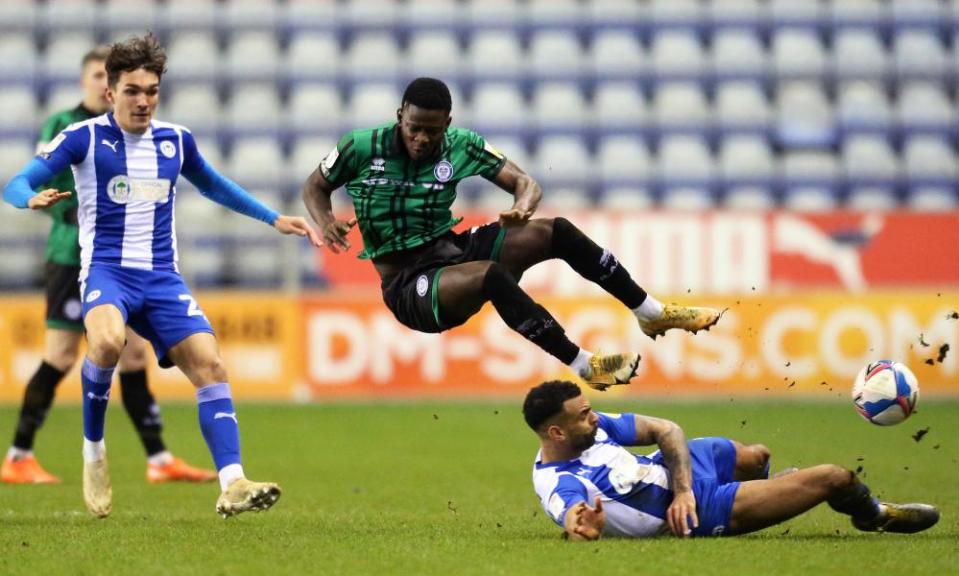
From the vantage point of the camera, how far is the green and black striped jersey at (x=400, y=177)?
7.02m

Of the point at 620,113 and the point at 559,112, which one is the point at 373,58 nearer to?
the point at 559,112

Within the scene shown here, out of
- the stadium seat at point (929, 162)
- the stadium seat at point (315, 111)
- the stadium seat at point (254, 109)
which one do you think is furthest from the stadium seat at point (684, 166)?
the stadium seat at point (254, 109)

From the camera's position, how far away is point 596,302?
14.5m

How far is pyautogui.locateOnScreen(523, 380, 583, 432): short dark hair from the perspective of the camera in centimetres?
599

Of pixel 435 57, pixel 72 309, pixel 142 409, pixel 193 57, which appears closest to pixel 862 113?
pixel 435 57

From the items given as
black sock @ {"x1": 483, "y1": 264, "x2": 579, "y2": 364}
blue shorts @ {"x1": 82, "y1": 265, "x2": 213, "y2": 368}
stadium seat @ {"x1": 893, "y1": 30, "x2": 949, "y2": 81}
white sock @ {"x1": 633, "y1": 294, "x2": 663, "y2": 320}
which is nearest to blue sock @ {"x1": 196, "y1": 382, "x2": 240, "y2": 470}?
blue shorts @ {"x1": 82, "y1": 265, "x2": 213, "y2": 368}

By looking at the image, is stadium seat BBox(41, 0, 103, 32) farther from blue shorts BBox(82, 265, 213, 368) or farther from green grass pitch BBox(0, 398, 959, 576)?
blue shorts BBox(82, 265, 213, 368)

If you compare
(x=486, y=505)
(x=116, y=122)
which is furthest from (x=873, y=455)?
(x=116, y=122)

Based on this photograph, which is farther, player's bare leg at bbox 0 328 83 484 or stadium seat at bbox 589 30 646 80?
stadium seat at bbox 589 30 646 80

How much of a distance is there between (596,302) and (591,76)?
165 inches

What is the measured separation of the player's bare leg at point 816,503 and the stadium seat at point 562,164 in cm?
1062

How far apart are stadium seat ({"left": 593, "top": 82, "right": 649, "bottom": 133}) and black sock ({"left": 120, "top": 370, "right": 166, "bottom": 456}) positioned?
9214mm

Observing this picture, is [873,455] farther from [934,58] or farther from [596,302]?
[934,58]

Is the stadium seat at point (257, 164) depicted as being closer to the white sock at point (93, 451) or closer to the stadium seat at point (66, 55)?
the stadium seat at point (66, 55)
